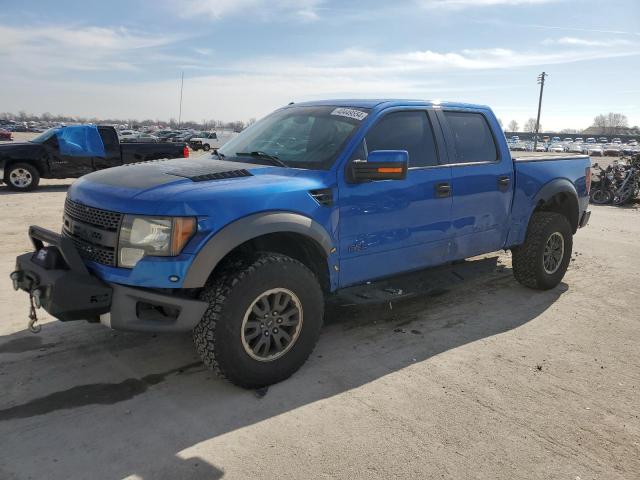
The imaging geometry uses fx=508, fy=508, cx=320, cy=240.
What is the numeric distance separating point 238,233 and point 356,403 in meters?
1.32

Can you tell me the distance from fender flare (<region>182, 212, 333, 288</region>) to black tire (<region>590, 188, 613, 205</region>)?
545 inches

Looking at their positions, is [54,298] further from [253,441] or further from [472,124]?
[472,124]

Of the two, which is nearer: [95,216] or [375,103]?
[95,216]

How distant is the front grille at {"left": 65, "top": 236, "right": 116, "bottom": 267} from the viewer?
3.09 metres

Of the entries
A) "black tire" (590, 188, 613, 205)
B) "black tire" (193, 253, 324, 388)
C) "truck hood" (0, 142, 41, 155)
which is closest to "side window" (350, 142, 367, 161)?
"black tire" (193, 253, 324, 388)

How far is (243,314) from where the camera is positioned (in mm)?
3180

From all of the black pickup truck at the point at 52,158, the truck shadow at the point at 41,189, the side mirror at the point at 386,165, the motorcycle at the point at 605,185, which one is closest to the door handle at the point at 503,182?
the side mirror at the point at 386,165

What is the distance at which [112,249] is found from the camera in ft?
10.1

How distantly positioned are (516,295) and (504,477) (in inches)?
130

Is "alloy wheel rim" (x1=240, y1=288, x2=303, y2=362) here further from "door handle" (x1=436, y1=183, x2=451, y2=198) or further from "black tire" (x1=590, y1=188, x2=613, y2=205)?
"black tire" (x1=590, y1=188, x2=613, y2=205)

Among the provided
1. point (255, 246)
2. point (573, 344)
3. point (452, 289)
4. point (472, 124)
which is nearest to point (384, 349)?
point (255, 246)

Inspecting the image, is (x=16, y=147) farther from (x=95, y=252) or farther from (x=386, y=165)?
(x=386, y=165)

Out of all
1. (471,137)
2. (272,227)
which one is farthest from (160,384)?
(471,137)

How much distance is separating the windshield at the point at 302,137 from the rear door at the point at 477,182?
109 centimetres
